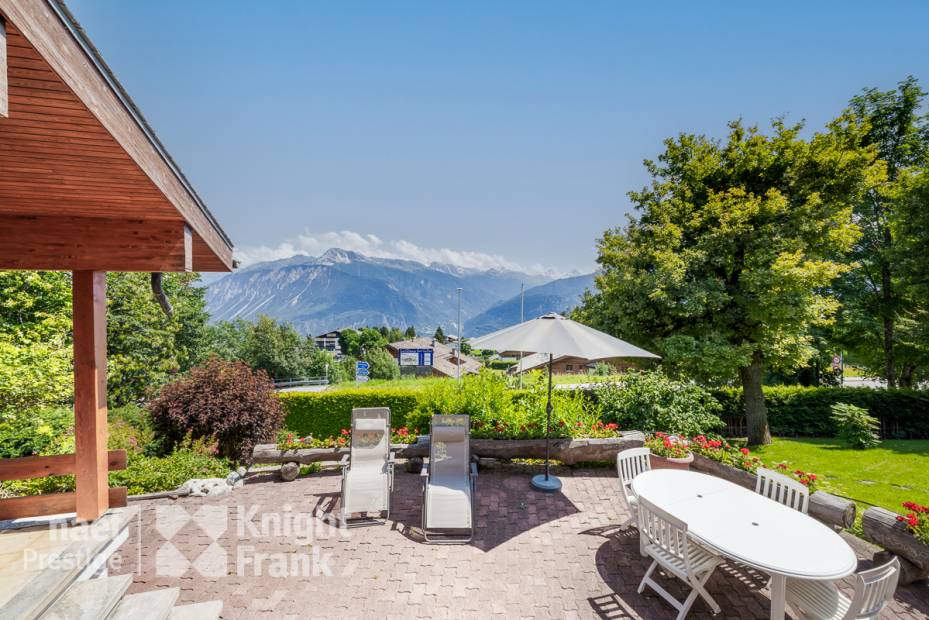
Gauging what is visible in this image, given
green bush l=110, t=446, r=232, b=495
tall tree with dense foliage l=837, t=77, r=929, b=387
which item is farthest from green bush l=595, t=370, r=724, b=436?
tall tree with dense foliage l=837, t=77, r=929, b=387

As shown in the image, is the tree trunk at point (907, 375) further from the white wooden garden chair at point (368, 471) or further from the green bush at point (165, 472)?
the green bush at point (165, 472)

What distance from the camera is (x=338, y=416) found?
14.0 meters

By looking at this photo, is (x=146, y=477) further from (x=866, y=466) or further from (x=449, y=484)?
(x=866, y=466)

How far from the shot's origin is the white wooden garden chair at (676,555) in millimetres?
3135

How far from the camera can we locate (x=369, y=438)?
605 centimetres

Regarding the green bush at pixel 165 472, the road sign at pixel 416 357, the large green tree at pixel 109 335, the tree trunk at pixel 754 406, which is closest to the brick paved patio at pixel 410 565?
the green bush at pixel 165 472

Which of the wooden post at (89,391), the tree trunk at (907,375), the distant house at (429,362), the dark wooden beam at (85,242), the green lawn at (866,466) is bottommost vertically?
the distant house at (429,362)

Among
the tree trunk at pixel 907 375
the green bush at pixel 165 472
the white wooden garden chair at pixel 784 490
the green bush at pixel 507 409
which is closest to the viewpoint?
the white wooden garden chair at pixel 784 490

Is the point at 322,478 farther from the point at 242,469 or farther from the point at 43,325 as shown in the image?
the point at 43,325

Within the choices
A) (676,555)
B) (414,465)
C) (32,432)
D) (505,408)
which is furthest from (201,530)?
(676,555)

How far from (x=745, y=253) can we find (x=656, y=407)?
462 centimetres

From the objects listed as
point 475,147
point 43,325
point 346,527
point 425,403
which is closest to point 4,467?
point 346,527

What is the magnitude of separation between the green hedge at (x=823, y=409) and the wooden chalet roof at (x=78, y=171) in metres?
15.0

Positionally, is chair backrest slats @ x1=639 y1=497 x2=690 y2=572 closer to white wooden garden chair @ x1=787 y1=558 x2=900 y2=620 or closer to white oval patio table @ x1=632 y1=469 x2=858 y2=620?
white oval patio table @ x1=632 y1=469 x2=858 y2=620
